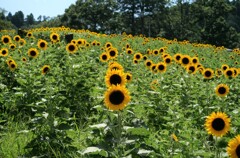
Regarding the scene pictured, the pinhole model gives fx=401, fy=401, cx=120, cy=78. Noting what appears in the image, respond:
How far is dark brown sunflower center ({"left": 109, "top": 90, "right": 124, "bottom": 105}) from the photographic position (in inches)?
140

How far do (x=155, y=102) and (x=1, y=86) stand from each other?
97.8 inches

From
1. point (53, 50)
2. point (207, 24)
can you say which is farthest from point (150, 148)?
point (207, 24)

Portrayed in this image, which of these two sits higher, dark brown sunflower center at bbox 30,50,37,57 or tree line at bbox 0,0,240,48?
tree line at bbox 0,0,240,48

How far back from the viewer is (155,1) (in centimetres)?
7531

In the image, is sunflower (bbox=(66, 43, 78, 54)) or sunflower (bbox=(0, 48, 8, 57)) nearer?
sunflower (bbox=(0, 48, 8, 57))

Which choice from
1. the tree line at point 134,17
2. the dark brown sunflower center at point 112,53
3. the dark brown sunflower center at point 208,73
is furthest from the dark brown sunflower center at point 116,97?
the tree line at point 134,17

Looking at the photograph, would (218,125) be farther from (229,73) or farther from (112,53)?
(112,53)

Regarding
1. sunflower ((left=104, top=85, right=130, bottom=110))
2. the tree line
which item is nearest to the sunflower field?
sunflower ((left=104, top=85, right=130, bottom=110))

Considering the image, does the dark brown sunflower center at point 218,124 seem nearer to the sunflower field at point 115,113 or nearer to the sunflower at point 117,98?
the sunflower field at point 115,113

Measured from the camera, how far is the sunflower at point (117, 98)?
3.53m

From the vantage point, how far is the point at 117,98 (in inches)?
141

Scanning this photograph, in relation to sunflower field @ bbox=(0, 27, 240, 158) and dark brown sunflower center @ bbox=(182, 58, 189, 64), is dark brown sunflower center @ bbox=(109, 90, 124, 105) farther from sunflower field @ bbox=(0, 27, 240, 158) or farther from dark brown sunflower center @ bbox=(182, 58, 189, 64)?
dark brown sunflower center @ bbox=(182, 58, 189, 64)

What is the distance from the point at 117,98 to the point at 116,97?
20mm

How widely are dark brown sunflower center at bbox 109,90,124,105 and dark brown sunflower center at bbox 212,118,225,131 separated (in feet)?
2.70
